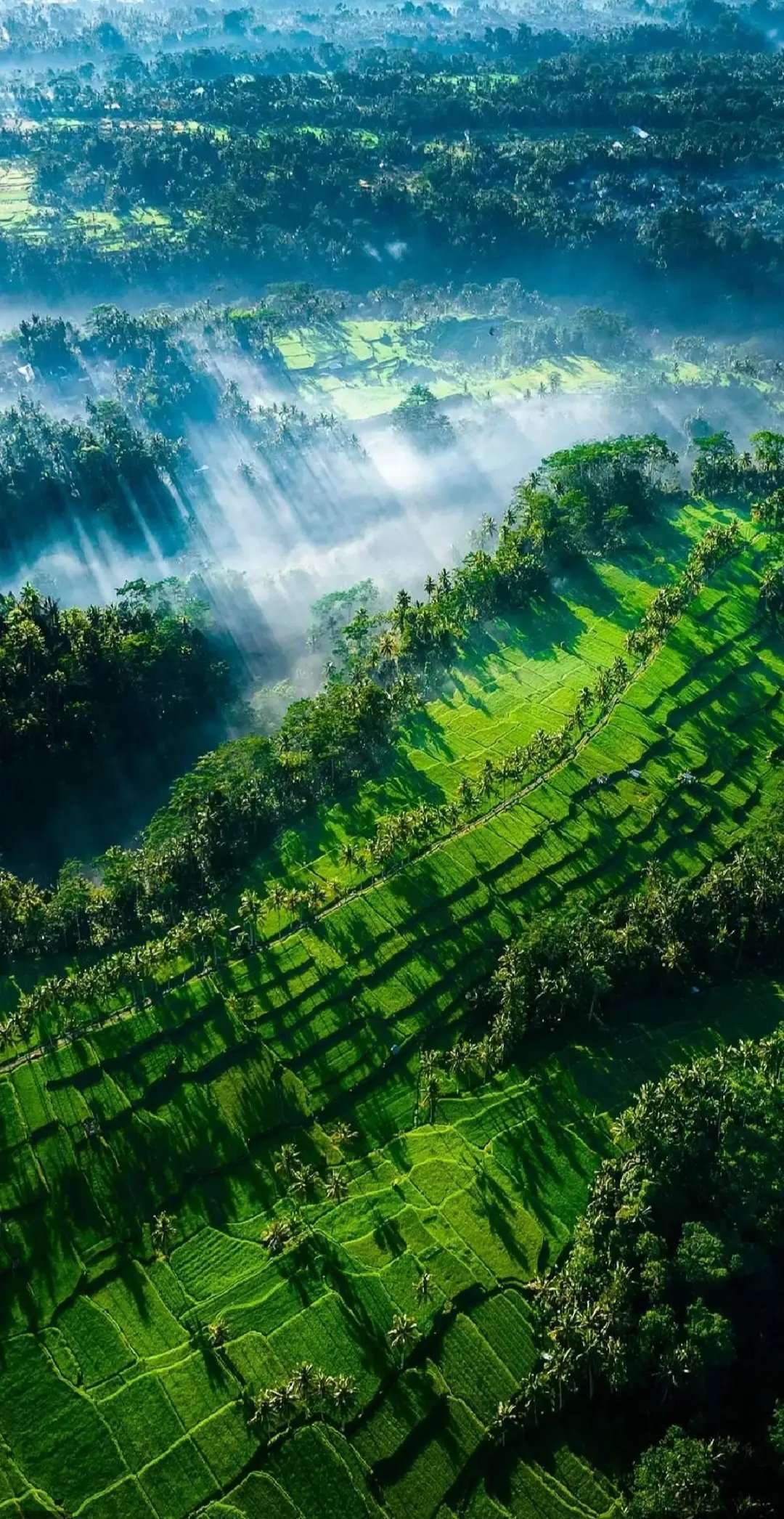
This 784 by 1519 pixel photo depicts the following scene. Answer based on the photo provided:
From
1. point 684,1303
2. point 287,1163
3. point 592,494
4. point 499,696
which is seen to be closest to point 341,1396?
point 287,1163

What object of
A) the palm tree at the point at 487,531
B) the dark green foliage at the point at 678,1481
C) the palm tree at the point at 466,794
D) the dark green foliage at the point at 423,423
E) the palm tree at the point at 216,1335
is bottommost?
the dark green foliage at the point at 678,1481

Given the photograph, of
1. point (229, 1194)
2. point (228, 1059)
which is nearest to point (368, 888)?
point (228, 1059)

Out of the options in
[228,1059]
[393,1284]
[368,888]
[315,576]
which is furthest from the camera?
[315,576]

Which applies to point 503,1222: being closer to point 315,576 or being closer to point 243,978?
point 243,978

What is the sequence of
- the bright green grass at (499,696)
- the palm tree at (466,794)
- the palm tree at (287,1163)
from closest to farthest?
the palm tree at (287,1163) → the bright green grass at (499,696) → the palm tree at (466,794)

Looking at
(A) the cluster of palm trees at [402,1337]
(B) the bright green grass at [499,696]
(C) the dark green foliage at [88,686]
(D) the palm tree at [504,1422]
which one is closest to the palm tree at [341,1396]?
(A) the cluster of palm trees at [402,1337]

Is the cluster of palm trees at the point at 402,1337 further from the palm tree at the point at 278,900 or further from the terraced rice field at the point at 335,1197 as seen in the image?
the palm tree at the point at 278,900
